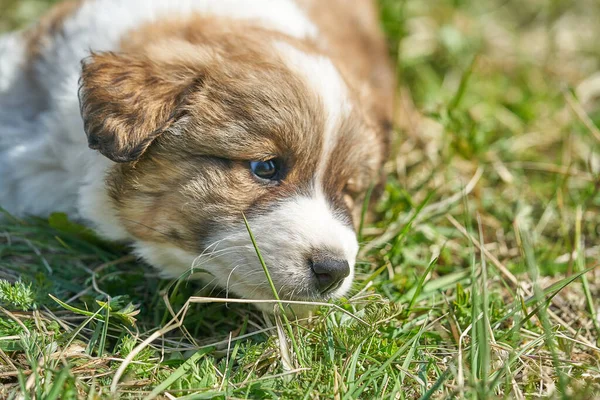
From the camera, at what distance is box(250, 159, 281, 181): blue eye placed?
3463 mm

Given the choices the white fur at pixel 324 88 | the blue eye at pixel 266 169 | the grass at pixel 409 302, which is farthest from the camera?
the white fur at pixel 324 88

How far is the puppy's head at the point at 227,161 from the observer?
3297 mm

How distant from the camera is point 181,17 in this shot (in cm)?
429

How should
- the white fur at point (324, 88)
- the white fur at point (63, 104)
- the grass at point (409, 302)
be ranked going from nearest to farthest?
1. the grass at point (409, 302)
2. the white fur at point (324, 88)
3. the white fur at point (63, 104)

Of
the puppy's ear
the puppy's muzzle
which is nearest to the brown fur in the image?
the puppy's ear

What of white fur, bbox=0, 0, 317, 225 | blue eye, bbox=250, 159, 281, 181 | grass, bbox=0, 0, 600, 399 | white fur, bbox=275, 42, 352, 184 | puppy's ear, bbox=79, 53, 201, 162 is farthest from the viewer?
white fur, bbox=0, 0, 317, 225

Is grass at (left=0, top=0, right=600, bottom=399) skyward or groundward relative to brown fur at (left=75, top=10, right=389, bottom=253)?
groundward

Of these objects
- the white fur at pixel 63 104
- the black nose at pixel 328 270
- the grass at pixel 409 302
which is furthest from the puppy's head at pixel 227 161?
the white fur at pixel 63 104

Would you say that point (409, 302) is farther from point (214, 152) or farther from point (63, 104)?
point (63, 104)

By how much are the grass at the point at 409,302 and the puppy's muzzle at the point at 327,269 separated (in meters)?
0.22

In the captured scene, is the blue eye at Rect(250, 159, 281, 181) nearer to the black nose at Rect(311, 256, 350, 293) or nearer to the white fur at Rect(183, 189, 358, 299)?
the white fur at Rect(183, 189, 358, 299)

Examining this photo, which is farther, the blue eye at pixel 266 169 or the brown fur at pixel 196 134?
the blue eye at pixel 266 169

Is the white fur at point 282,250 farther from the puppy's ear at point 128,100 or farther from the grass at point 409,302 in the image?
the puppy's ear at point 128,100

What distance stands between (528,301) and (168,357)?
1909 millimetres
